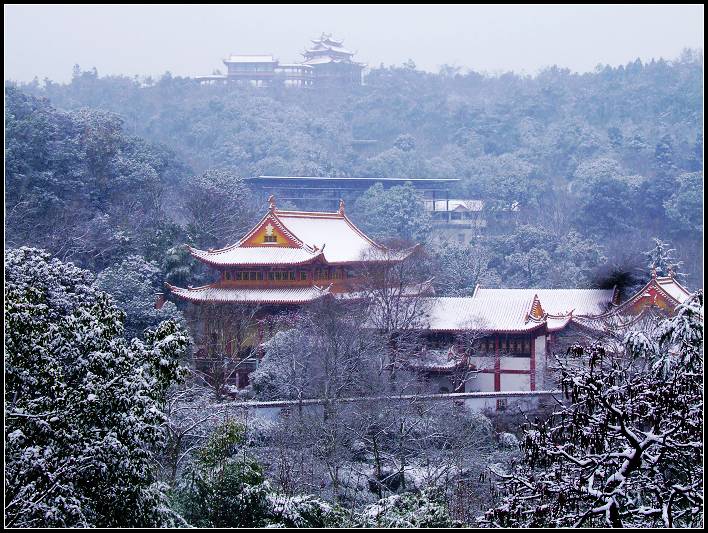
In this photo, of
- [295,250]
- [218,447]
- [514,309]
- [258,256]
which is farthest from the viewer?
[295,250]

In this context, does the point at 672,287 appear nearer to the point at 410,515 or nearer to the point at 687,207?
the point at 410,515

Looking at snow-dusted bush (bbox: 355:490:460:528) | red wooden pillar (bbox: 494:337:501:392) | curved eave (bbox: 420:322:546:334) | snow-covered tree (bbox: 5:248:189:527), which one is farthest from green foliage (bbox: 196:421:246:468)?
red wooden pillar (bbox: 494:337:501:392)

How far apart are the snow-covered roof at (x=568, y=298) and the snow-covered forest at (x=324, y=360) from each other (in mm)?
778

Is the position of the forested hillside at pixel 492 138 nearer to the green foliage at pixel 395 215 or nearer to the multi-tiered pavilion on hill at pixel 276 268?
the green foliage at pixel 395 215

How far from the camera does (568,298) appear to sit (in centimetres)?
2075

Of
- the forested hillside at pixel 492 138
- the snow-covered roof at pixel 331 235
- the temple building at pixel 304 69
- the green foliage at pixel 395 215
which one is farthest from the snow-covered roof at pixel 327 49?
the snow-covered roof at pixel 331 235

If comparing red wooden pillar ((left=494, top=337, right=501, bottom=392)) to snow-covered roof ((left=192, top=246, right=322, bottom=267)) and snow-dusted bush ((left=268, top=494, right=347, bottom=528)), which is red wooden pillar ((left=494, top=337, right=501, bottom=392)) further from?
snow-dusted bush ((left=268, top=494, right=347, bottom=528))

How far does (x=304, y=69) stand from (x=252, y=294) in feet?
148

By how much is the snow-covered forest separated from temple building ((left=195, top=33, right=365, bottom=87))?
35.9 ft

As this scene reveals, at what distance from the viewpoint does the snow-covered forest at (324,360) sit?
612 centimetres

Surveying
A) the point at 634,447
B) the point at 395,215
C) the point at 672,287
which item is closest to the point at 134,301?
the point at 672,287

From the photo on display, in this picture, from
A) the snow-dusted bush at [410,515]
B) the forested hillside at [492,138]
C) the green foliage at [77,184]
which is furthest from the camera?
the forested hillside at [492,138]

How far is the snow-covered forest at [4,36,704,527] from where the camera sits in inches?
241

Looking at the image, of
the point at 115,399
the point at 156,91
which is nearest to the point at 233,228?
the point at 115,399
